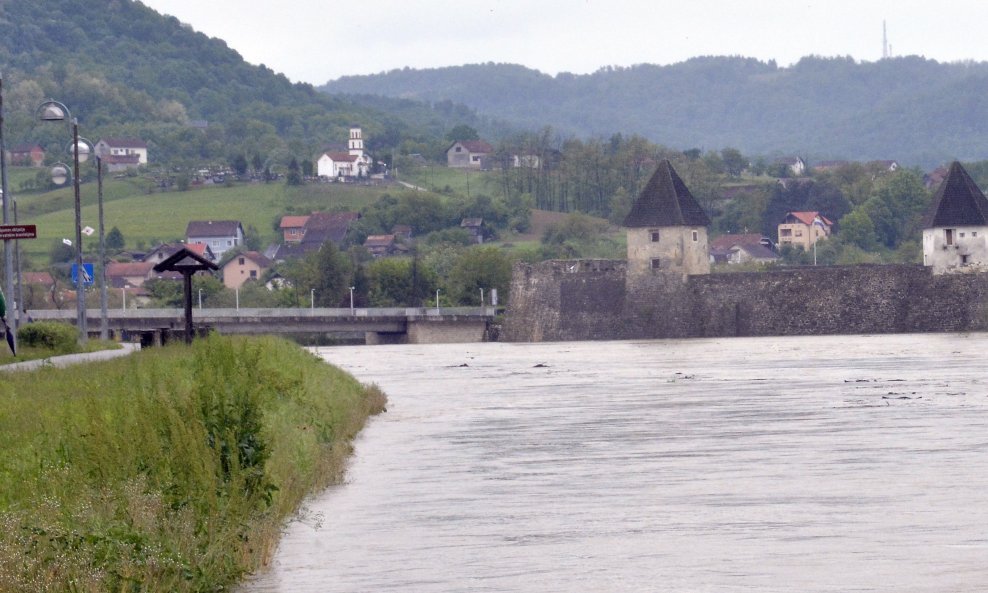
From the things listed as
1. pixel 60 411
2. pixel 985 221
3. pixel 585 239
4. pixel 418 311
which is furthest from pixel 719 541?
pixel 585 239

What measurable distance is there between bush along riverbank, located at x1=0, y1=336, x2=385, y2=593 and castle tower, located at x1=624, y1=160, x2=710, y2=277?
71.2m

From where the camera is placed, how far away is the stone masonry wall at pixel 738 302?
8269 centimetres

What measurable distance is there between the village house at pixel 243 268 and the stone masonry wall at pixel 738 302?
55.2 m

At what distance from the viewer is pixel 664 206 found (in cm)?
9281

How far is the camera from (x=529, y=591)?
554 inches

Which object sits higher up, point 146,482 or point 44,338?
point 44,338

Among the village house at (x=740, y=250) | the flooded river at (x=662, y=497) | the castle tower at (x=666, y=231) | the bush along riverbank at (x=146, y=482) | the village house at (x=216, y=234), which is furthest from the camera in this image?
the village house at (x=740, y=250)

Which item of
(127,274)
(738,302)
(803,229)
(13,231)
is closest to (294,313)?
(738,302)

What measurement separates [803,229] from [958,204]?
3252 inches

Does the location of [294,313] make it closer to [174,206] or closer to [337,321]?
[337,321]

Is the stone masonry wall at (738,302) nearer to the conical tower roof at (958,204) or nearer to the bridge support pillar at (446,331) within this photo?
the conical tower roof at (958,204)

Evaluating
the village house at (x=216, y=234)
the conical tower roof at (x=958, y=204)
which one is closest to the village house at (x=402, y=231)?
the village house at (x=216, y=234)

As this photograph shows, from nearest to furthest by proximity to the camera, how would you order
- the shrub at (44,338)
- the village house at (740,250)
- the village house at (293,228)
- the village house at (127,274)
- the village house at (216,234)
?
1. the shrub at (44,338)
2. the village house at (127,274)
3. the village house at (216,234)
4. the village house at (740,250)
5. the village house at (293,228)

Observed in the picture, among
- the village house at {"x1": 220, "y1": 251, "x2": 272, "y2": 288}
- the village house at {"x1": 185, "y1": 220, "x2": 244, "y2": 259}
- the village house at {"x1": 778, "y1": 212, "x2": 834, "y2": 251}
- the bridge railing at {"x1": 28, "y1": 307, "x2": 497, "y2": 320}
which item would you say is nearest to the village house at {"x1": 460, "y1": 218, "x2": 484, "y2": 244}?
the village house at {"x1": 220, "y1": 251, "x2": 272, "y2": 288}
